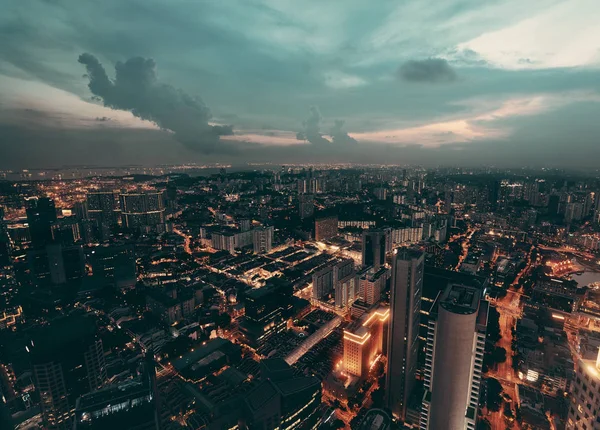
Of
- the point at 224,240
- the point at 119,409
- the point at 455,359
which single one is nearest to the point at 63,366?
the point at 119,409

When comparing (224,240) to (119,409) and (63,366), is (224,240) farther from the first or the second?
(119,409)

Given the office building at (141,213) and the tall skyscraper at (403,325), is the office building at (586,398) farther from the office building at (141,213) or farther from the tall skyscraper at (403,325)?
the office building at (141,213)

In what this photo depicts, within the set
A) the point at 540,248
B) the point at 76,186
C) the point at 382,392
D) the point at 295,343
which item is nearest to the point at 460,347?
the point at 382,392

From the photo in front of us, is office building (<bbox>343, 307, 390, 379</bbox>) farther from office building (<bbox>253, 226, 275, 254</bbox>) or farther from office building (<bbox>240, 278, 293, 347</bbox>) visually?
office building (<bbox>253, 226, 275, 254</bbox>)

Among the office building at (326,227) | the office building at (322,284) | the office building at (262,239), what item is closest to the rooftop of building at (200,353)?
the office building at (322,284)

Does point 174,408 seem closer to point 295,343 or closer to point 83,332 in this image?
point 83,332

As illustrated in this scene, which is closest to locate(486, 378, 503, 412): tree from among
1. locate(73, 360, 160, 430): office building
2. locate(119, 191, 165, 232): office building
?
locate(73, 360, 160, 430): office building
